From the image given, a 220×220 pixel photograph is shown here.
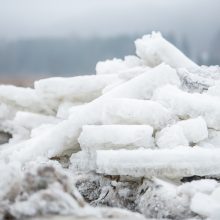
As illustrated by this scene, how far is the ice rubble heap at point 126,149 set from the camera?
3.17 m

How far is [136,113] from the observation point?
4711 mm

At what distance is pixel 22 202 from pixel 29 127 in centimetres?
314

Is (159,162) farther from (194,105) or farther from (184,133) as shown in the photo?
(194,105)

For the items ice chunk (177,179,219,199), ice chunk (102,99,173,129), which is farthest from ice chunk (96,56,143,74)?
ice chunk (177,179,219,199)

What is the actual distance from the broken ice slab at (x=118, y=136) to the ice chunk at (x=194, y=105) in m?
0.53

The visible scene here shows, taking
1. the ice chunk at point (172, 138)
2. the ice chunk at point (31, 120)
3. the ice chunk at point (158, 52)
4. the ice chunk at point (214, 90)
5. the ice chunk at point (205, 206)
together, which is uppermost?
the ice chunk at point (158, 52)

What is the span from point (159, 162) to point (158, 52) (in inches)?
84.8

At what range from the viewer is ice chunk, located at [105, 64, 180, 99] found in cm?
530

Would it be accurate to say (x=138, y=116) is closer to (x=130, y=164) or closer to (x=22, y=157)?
(x=130, y=164)

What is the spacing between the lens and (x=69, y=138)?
16.1 feet

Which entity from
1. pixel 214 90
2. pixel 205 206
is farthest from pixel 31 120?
pixel 205 206

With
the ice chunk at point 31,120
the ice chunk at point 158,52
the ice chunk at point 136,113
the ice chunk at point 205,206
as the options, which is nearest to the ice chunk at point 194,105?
the ice chunk at point 136,113

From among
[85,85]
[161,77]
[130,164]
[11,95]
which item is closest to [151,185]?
[130,164]

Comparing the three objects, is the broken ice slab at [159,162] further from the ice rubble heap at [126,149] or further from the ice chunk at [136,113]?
the ice chunk at [136,113]
